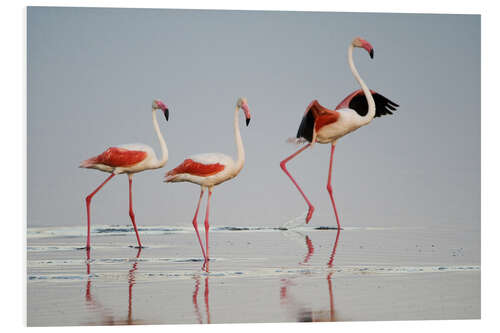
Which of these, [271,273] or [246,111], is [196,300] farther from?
[246,111]

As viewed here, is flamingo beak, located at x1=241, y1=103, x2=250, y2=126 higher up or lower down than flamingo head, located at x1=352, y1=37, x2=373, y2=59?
lower down

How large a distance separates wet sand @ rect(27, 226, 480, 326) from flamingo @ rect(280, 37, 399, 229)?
50cm

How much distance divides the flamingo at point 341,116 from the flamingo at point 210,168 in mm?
518

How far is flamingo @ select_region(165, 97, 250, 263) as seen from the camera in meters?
6.20

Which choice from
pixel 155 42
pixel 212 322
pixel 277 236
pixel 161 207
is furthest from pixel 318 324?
pixel 155 42

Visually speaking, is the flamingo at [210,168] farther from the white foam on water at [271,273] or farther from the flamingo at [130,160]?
the white foam on water at [271,273]

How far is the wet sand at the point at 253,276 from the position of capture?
17.8 ft

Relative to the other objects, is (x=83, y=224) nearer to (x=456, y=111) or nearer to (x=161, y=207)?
(x=161, y=207)

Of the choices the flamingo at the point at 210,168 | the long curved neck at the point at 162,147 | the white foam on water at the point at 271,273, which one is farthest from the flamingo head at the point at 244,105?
the white foam on water at the point at 271,273

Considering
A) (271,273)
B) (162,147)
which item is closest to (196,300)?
(271,273)

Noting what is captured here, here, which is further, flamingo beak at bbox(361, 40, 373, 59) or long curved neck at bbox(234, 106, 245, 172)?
flamingo beak at bbox(361, 40, 373, 59)

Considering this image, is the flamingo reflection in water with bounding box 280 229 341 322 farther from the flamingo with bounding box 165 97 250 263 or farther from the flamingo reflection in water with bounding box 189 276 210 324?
the flamingo with bounding box 165 97 250 263

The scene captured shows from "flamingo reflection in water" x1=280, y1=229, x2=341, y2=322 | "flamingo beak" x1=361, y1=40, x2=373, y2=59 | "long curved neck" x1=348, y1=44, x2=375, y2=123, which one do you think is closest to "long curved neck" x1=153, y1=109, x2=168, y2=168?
"flamingo reflection in water" x1=280, y1=229, x2=341, y2=322

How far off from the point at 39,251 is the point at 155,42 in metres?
2.08
